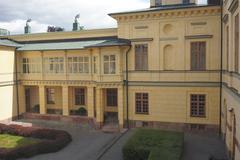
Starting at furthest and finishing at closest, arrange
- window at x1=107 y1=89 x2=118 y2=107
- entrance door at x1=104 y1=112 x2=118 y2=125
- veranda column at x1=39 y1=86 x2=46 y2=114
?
veranda column at x1=39 y1=86 x2=46 y2=114 < window at x1=107 y1=89 x2=118 y2=107 < entrance door at x1=104 y1=112 x2=118 y2=125

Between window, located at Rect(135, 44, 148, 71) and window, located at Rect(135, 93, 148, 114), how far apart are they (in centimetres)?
259

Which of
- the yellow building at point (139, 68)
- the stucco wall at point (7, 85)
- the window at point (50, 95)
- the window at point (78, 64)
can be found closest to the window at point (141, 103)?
the yellow building at point (139, 68)

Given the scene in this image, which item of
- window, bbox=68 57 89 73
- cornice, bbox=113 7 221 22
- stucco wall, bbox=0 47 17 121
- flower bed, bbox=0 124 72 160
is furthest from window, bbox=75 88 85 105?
cornice, bbox=113 7 221 22

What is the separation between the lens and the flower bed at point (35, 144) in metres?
19.4

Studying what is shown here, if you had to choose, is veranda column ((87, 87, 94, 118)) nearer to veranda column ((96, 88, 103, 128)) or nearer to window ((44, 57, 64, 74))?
veranda column ((96, 88, 103, 128))

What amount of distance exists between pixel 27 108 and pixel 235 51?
26.1 metres

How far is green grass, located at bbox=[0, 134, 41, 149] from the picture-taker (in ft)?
70.6

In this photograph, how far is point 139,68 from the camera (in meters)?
25.4

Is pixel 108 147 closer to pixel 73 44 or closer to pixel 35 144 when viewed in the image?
pixel 35 144

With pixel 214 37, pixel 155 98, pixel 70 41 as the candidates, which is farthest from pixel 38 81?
pixel 214 37

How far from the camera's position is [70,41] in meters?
29.3

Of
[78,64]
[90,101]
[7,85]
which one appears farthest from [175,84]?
[7,85]

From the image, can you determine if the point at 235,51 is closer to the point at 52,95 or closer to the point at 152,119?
the point at 152,119

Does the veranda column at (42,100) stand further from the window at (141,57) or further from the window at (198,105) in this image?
the window at (198,105)
